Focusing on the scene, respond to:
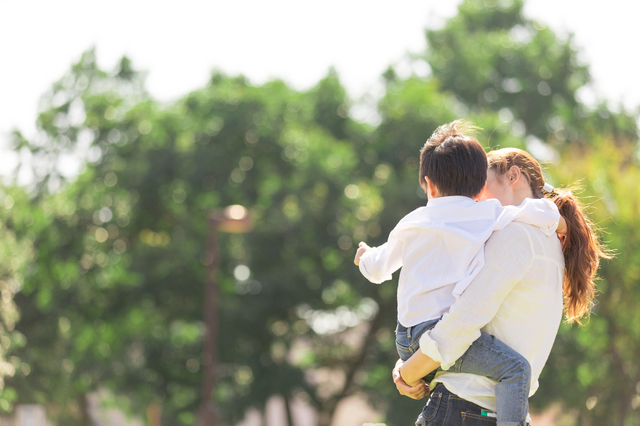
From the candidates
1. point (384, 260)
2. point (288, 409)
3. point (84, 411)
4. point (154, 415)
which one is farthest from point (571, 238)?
point (84, 411)

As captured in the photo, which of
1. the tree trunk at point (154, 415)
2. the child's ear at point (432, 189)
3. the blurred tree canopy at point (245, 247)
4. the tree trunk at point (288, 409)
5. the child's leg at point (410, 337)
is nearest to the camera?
the child's leg at point (410, 337)

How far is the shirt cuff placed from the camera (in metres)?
2.12

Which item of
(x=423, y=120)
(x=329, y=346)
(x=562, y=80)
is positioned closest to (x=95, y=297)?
(x=329, y=346)

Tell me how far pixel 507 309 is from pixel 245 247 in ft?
50.3

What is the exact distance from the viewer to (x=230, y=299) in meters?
17.7

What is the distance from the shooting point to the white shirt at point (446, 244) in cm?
218

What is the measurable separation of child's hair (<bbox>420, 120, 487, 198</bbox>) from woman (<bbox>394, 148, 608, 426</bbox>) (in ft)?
0.68

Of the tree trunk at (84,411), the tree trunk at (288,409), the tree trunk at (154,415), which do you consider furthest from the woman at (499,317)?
the tree trunk at (84,411)

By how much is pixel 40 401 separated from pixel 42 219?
17.0ft

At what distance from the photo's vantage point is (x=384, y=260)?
2387mm

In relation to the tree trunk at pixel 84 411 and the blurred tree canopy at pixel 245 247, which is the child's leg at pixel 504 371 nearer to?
the blurred tree canopy at pixel 245 247

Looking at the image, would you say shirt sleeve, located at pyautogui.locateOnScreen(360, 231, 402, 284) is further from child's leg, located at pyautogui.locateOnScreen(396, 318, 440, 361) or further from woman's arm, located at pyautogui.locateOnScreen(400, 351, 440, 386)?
woman's arm, located at pyautogui.locateOnScreen(400, 351, 440, 386)

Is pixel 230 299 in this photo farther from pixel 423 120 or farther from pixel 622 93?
pixel 622 93

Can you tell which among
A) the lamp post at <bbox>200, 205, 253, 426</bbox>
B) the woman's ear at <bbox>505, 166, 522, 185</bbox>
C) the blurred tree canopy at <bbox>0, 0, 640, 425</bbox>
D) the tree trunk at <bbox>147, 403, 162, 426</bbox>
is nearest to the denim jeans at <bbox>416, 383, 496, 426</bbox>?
the woman's ear at <bbox>505, 166, 522, 185</bbox>
